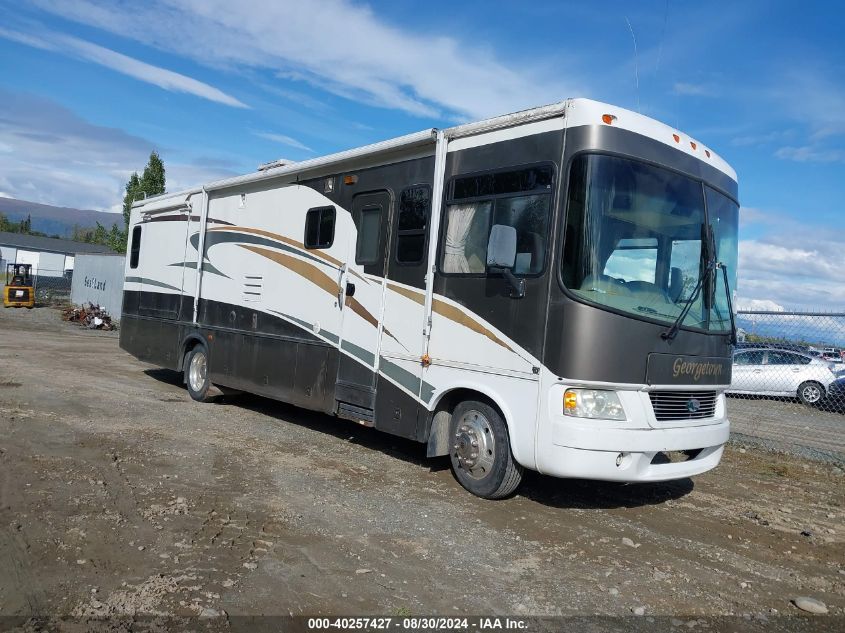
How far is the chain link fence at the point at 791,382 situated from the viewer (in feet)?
30.2

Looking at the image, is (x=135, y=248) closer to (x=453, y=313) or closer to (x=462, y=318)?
(x=453, y=313)

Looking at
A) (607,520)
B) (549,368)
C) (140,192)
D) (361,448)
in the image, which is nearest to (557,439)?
(549,368)

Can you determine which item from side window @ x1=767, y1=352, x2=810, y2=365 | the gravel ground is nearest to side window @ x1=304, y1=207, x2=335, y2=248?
the gravel ground

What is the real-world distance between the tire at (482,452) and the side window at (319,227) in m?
2.76

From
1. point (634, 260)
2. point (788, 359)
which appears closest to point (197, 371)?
point (634, 260)

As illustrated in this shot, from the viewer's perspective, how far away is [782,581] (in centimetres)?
455

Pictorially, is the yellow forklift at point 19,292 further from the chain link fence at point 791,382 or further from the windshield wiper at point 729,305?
the windshield wiper at point 729,305

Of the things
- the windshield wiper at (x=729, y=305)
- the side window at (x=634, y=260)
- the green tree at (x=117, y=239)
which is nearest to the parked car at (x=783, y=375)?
the windshield wiper at (x=729, y=305)

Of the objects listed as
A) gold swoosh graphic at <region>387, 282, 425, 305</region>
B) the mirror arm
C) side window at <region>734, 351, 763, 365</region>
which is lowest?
side window at <region>734, 351, 763, 365</region>

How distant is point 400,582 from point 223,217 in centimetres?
694

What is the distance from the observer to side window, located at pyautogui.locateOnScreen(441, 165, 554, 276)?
5406 mm

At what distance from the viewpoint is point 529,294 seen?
17.6ft

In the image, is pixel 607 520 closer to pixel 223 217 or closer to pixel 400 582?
pixel 400 582

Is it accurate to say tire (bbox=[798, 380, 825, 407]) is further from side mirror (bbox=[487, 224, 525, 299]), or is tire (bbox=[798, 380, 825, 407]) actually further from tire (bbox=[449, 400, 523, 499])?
Answer: side mirror (bbox=[487, 224, 525, 299])
